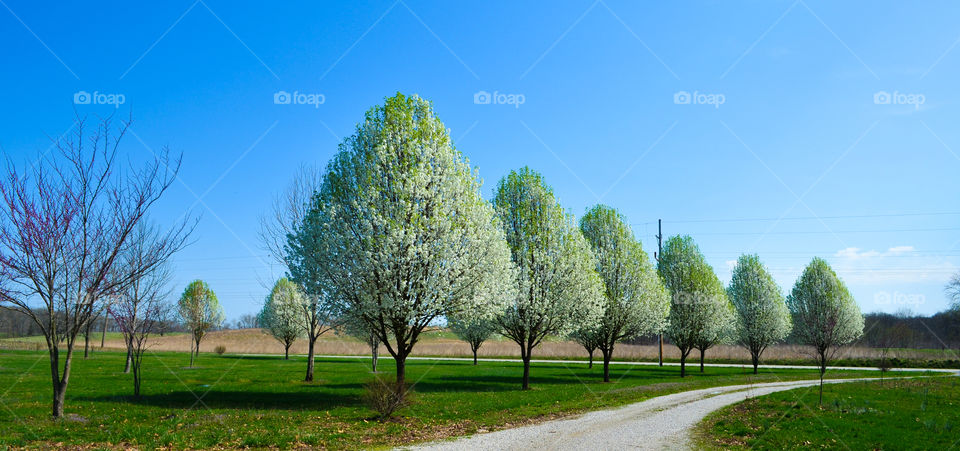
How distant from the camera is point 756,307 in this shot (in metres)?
52.1

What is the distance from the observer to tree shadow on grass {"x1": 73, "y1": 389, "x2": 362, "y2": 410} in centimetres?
2138

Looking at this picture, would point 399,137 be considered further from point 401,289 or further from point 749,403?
point 749,403

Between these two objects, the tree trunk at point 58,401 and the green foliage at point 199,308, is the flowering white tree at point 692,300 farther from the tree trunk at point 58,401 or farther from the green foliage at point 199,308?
the green foliage at point 199,308

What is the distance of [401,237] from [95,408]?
1386 cm

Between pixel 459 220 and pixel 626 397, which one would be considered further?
pixel 626 397

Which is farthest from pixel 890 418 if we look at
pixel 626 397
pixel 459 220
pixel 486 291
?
pixel 459 220

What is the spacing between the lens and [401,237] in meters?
19.5

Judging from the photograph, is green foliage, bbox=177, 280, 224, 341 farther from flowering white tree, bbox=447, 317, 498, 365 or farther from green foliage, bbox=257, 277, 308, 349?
flowering white tree, bbox=447, 317, 498, 365

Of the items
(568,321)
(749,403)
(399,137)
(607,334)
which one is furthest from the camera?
(607,334)

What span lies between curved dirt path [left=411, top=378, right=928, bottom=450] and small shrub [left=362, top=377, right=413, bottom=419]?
3.86 meters

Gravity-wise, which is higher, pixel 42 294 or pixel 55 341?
pixel 42 294

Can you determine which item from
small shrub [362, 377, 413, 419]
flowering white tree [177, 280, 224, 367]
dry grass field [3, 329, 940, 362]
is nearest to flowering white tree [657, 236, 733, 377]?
dry grass field [3, 329, 940, 362]

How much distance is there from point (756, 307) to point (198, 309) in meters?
57.9

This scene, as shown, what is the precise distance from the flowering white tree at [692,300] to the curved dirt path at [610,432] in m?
25.2
